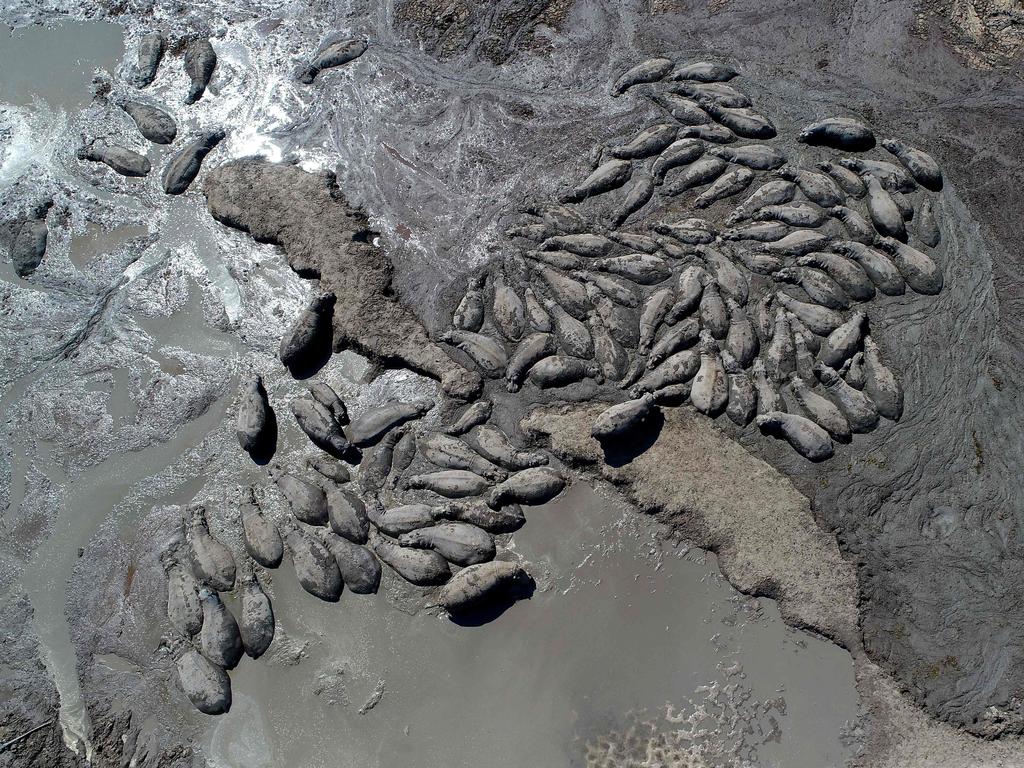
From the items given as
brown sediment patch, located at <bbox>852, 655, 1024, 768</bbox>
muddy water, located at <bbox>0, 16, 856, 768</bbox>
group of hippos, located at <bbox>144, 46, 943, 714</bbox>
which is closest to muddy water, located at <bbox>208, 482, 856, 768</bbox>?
muddy water, located at <bbox>0, 16, 856, 768</bbox>

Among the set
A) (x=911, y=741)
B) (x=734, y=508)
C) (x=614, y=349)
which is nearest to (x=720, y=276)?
(x=614, y=349)

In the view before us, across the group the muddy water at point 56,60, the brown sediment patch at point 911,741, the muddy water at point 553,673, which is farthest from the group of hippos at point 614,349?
the muddy water at point 56,60

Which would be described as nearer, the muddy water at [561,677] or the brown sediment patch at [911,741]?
the brown sediment patch at [911,741]

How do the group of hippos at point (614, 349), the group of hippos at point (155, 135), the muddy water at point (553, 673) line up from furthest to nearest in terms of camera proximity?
the group of hippos at point (155, 135)
the group of hippos at point (614, 349)
the muddy water at point (553, 673)

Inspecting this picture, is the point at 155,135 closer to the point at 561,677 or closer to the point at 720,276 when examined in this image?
the point at 720,276

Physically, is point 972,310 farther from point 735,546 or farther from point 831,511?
point 735,546

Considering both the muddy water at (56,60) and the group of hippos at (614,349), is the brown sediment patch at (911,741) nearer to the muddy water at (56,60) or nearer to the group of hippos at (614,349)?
the group of hippos at (614,349)

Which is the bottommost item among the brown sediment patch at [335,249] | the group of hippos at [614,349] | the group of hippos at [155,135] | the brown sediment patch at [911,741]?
the brown sediment patch at [911,741]
